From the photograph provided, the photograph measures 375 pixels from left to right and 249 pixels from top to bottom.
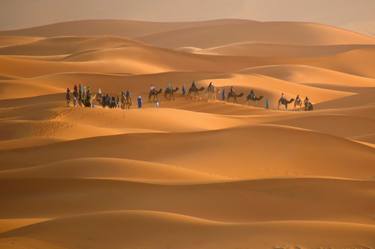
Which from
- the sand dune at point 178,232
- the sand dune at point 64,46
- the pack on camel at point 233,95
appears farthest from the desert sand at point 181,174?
the sand dune at point 64,46

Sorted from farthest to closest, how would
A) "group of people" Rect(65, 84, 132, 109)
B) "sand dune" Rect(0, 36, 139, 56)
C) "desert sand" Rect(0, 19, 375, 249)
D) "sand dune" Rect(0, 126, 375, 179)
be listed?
"sand dune" Rect(0, 36, 139, 56)
"group of people" Rect(65, 84, 132, 109)
"sand dune" Rect(0, 126, 375, 179)
"desert sand" Rect(0, 19, 375, 249)

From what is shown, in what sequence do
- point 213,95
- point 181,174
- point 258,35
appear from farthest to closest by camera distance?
point 258,35
point 213,95
point 181,174

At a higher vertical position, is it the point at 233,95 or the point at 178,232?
the point at 233,95

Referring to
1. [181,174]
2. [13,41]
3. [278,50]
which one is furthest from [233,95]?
[13,41]

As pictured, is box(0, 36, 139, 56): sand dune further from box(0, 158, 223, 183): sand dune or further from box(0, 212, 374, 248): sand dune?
box(0, 212, 374, 248): sand dune

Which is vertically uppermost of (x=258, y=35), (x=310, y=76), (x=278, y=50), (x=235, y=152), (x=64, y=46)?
(x=258, y=35)

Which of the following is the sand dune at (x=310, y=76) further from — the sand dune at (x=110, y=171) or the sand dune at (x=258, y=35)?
the sand dune at (x=258, y=35)

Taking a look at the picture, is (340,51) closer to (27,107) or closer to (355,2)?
(27,107)

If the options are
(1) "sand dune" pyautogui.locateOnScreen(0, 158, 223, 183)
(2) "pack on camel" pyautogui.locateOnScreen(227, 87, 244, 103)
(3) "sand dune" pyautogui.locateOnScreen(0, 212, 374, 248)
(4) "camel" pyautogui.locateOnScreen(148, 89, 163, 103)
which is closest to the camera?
(3) "sand dune" pyautogui.locateOnScreen(0, 212, 374, 248)

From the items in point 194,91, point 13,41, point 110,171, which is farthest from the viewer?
point 13,41

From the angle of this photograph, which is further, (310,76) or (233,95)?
(310,76)

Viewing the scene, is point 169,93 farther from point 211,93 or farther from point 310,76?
point 310,76

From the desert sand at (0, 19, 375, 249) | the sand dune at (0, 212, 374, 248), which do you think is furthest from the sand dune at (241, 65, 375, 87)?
the sand dune at (0, 212, 374, 248)

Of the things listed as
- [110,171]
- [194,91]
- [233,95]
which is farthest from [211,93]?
[110,171]
